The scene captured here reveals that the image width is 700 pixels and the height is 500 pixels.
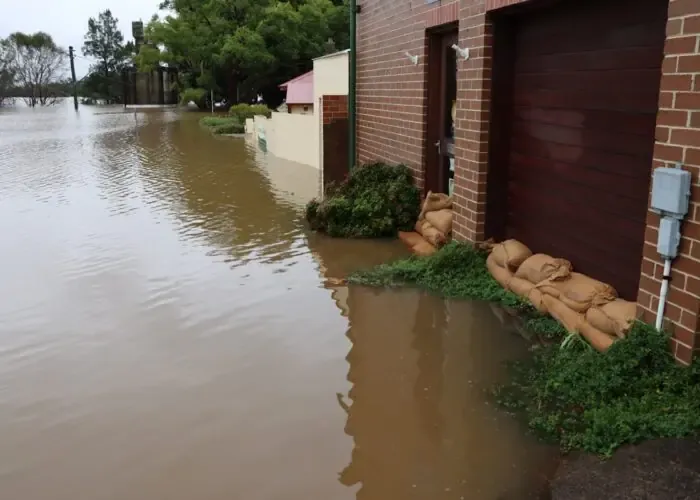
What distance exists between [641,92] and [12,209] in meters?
9.16

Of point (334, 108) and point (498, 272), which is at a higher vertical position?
point (334, 108)

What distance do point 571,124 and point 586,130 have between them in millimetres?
217

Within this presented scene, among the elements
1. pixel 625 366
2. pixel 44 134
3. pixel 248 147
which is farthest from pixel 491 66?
pixel 44 134

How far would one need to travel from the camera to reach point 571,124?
535cm

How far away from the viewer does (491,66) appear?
613 cm

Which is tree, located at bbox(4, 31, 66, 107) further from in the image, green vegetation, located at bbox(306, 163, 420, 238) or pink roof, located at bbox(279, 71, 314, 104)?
green vegetation, located at bbox(306, 163, 420, 238)

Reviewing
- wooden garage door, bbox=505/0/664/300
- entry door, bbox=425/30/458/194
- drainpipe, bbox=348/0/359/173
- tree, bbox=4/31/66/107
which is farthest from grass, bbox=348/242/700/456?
tree, bbox=4/31/66/107

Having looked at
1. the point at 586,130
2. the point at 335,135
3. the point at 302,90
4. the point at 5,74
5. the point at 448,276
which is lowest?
the point at 448,276

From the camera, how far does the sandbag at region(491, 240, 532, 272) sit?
18.9ft

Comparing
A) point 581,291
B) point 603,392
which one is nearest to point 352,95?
point 581,291

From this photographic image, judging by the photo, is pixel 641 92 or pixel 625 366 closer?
pixel 625 366

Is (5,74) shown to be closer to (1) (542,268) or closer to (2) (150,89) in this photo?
(2) (150,89)

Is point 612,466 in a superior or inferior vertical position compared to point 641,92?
inferior

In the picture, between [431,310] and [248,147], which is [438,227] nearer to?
[431,310]
